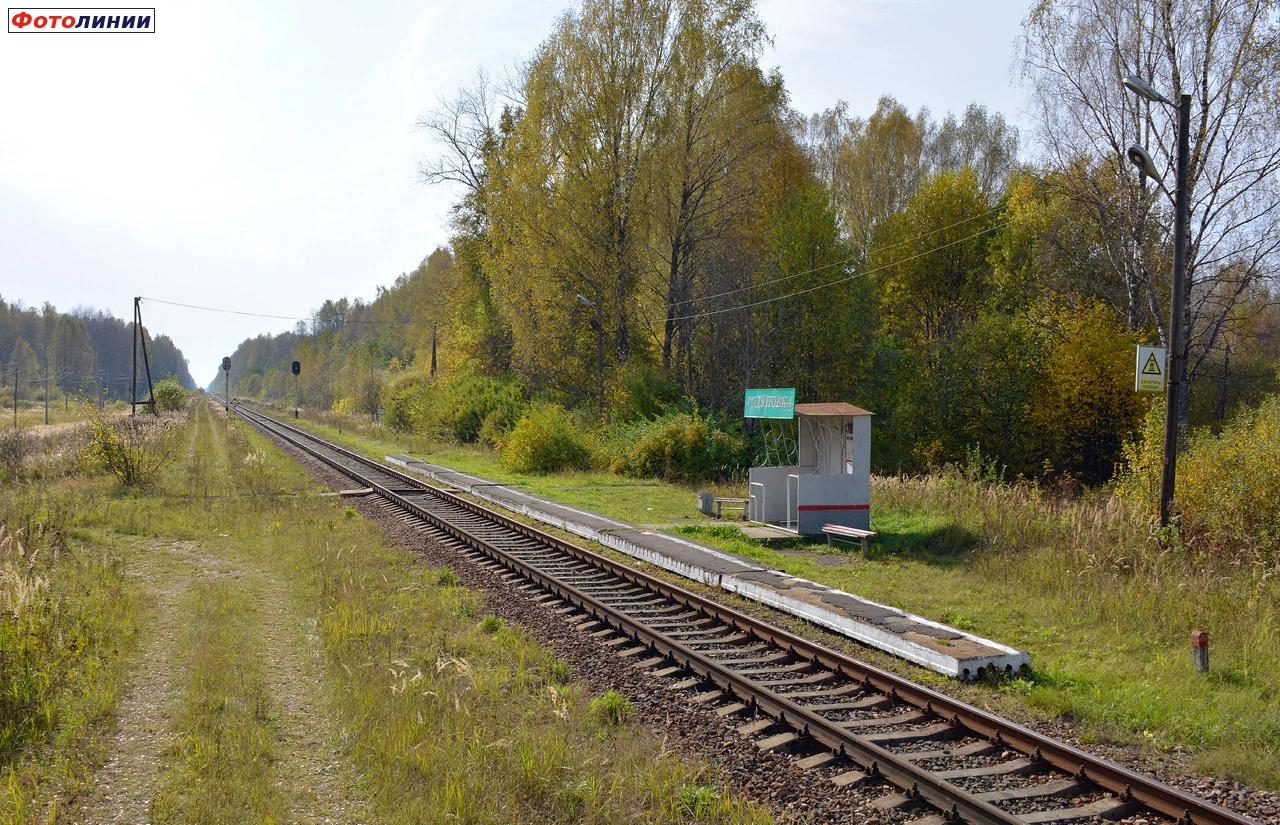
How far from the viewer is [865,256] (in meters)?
43.4

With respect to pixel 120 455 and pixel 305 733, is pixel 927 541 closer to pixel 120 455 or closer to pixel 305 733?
pixel 305 733

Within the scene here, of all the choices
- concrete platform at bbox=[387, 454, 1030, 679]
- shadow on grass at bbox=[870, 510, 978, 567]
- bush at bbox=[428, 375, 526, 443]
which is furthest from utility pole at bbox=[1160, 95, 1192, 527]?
bush at bbox=[428, 375, 526, 443]

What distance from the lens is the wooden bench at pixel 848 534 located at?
1432cm

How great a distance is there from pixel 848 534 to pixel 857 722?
7781 millimetres

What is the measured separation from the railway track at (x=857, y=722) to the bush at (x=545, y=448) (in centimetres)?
1787

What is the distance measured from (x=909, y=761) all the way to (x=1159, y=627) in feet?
16.1

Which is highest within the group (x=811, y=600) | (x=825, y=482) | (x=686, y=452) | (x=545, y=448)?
(x=825, y=482)

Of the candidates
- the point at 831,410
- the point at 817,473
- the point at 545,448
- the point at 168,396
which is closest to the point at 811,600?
the point at 831,410

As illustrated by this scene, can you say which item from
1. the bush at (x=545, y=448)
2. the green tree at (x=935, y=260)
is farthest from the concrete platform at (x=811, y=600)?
the green tree at (x=935, y=260)

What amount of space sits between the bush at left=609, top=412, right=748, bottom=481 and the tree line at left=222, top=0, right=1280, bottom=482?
3298 mm

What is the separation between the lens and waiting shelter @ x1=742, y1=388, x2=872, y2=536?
50.9 ft

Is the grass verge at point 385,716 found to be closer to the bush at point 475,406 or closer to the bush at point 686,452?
the bush at point 686,452

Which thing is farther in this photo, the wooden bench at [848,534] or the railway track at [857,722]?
the wooden bench at [848,534]

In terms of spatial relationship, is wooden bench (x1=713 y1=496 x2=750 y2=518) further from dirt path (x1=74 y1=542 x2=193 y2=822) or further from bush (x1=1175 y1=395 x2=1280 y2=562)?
dirt path (x1=74 y1=542 x2=193 y2=822)
